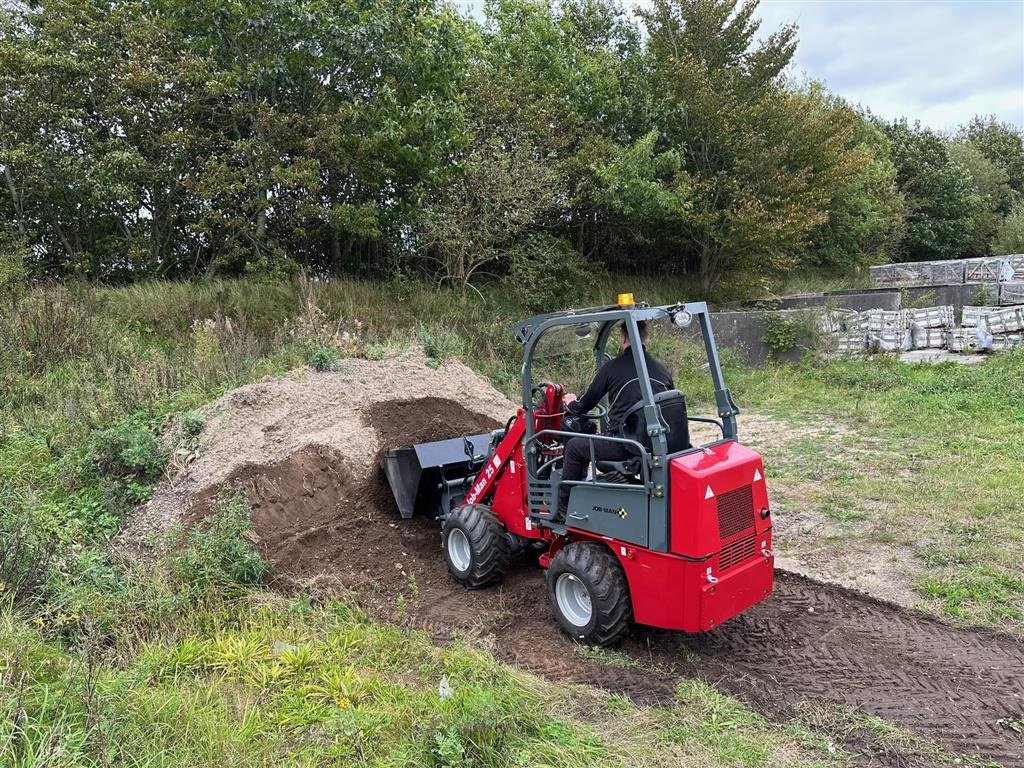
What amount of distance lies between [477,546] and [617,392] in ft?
5.85

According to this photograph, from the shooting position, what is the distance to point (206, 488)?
6379 mm

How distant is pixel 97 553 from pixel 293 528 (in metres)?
1.54

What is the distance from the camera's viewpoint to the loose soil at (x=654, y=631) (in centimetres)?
405

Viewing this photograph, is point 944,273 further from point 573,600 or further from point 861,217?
point 573,600

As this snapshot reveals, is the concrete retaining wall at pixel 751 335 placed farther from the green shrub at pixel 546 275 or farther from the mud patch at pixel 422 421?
the mud patch at pixel 422 421

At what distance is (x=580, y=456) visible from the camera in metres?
4.86

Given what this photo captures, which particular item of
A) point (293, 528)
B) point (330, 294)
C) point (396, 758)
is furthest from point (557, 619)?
point (330, 294)

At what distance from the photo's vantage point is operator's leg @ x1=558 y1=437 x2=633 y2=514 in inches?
183

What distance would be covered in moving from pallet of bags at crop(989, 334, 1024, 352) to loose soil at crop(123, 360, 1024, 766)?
1127 centimetres

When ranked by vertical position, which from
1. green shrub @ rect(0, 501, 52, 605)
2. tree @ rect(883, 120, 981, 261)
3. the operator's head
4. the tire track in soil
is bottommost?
the tire track in soil

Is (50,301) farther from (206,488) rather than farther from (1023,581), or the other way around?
(1023,581)

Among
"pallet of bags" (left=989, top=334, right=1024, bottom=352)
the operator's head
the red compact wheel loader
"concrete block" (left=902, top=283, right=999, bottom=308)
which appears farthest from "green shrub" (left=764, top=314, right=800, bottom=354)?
the operator's head

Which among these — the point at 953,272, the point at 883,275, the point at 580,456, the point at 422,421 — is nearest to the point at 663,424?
the point at 580,456

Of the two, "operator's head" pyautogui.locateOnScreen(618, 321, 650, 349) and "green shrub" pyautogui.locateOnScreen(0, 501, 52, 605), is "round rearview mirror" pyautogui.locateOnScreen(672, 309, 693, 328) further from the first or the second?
"green shrub" pyautogui.locateOnScreen(0, 501, 52, 605)
